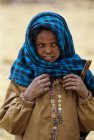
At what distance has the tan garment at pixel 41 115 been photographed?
3.94 metres

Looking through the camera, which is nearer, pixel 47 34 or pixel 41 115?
pixel 47 34

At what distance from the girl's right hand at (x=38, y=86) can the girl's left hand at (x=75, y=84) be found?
0.12 m

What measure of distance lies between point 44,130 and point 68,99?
0.28m

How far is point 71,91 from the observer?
398 cm

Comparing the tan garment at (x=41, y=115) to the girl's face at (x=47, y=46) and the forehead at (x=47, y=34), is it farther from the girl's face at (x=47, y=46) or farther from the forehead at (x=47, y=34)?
the forehead at (x=47, y=34)

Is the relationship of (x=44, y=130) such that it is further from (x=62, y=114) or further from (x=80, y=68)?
(x=80, y=68)

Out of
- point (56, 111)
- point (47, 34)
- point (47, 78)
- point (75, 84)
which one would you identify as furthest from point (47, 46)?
point (56, 111)

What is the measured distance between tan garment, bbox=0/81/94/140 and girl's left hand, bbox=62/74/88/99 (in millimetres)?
61

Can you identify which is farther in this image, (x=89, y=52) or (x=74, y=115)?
(x=89, y=52)

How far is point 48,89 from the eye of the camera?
391cm

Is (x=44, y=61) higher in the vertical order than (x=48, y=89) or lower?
higher

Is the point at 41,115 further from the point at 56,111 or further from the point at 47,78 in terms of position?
the point at 47,78

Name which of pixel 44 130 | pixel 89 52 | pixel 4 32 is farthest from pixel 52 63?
pixel 4 32

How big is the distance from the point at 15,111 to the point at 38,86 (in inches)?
9.7
